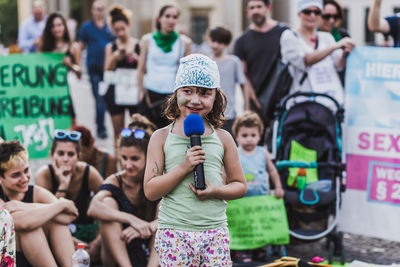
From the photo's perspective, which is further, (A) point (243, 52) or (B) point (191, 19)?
(B) point (191, 19)

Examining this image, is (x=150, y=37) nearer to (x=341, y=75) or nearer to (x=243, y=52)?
(x=243, y=52)

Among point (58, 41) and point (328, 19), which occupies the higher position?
point (328, 19)

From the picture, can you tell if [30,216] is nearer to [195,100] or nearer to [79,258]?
[79,258]

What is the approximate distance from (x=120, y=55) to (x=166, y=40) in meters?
1.11

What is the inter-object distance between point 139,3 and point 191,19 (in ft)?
11.7

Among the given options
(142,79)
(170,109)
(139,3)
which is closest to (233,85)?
(142,79)

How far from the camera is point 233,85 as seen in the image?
720 cm

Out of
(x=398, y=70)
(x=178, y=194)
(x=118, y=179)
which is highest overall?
(x=398, y=70)

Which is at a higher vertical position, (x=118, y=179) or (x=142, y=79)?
(x=142, y=79)

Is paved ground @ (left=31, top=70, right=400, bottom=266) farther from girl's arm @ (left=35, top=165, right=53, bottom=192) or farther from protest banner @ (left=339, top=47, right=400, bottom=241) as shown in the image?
girl's arm @ (left=35, top=165, right=53, bottom=192)

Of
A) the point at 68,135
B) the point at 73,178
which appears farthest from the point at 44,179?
the point at 68,135

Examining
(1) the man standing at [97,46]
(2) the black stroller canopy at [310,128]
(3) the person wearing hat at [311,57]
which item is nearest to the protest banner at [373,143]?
(2) the black stroller canopy at [310,128]

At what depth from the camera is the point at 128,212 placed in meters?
5.25

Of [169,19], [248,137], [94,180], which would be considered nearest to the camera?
[94,180]
